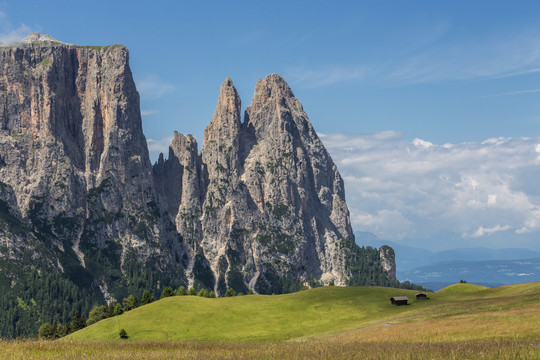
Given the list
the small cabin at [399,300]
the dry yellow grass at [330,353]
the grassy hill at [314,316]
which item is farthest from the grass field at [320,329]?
the small cabin at [399,300]

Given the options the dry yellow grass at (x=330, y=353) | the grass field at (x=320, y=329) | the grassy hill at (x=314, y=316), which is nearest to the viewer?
the dry yellow grass at (x=330, y=353)

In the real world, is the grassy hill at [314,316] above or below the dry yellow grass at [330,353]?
below

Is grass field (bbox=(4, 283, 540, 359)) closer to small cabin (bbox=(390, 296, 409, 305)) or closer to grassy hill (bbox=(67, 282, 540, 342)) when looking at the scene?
grassy hill (bbox=(67, 282, 540, 342))

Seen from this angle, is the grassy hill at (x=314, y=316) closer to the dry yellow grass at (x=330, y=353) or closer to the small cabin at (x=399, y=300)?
the small cabin at (x=399, y=300)

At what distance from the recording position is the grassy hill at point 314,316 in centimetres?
7531

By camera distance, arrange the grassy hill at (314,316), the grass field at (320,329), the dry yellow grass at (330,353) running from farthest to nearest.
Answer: the grassy hill at (314,316), the grass field at (320,329), the dry yellow grass at (330,353)

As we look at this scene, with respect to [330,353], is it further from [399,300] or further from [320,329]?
[399,300]

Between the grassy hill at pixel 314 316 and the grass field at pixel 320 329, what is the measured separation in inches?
8.1

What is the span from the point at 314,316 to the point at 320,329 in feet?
47.1

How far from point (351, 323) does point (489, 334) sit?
47.7 metres

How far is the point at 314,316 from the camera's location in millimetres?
114875

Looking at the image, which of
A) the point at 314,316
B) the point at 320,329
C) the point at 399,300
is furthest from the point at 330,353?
the point at 399,300

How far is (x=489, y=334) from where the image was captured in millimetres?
56844

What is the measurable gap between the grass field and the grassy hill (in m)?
0.21
